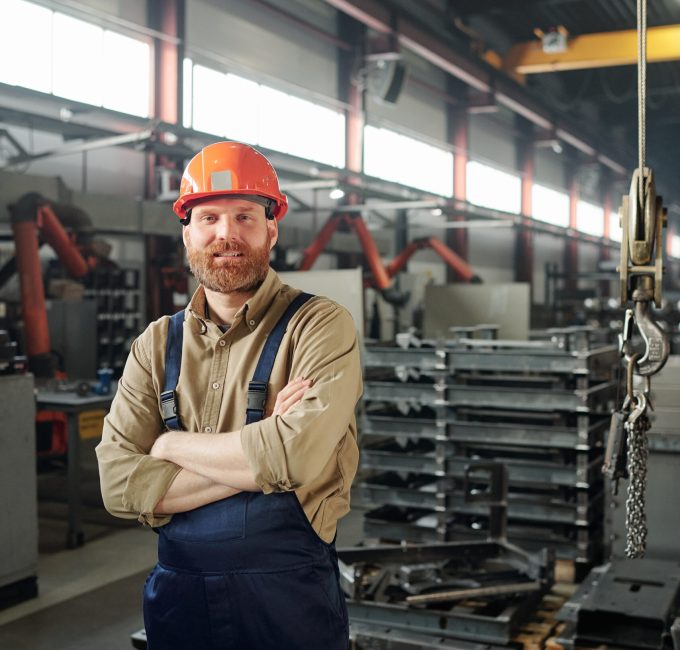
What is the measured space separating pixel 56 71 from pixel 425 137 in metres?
6.63

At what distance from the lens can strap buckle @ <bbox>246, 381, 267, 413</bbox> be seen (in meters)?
1.79

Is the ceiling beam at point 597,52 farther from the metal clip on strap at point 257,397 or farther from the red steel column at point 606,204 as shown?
the metal clip on strap at point 257,397

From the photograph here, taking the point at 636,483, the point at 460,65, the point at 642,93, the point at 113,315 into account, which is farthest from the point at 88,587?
the point at 460,65

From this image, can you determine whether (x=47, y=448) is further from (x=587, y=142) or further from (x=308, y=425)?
(x=587, y=142)

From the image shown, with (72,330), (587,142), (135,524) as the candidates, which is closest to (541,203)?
(587,142)

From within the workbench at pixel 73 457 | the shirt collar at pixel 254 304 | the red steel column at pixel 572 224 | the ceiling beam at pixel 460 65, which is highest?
the ceiling beam at pixel 460 65

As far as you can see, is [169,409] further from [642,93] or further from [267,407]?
[642,93]

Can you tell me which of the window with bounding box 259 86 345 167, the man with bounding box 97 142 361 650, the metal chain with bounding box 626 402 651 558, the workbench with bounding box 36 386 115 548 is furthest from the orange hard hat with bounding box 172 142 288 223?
the window with bounding box 259 86 345 167

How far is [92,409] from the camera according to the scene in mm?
4824

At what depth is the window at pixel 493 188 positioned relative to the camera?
14.1 metres

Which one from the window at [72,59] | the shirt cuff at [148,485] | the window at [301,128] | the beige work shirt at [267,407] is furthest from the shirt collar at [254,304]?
the window at [301,128]

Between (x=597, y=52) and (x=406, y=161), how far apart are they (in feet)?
9.41

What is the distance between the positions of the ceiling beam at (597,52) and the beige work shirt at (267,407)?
10.1 meters

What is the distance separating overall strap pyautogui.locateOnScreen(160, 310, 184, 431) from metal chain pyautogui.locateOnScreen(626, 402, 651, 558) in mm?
973
